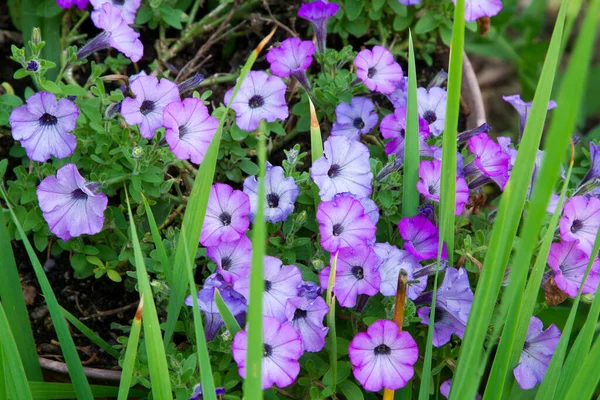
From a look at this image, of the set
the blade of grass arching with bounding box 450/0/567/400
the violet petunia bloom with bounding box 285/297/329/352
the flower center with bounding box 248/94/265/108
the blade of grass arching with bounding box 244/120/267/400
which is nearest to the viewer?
the blade of grass arching with bounding box 244/120/267/400

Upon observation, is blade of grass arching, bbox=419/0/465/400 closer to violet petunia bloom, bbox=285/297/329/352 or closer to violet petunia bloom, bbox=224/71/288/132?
violet petunia bloom, bbox=285/297/329/352

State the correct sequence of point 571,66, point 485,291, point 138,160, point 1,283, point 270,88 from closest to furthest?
point 571,66 < point 485,291 < point 1,283 < point 138,160 < point 270,88

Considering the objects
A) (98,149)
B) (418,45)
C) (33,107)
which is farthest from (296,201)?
(418,45)

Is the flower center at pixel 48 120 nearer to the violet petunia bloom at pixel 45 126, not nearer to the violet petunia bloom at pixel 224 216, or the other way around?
the violet petunia bloom at pixel 45 126

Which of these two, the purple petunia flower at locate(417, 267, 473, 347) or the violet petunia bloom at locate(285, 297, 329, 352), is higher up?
the purple petunia flower at locate(417, 267, 473, 347)

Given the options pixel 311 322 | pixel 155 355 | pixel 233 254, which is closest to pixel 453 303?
pixel 311 322

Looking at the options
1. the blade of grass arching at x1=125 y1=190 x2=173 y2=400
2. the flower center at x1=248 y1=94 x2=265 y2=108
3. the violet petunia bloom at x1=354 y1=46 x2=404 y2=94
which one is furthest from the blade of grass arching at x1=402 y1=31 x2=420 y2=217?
the blade of grass arching at x1=125 y1=190 x2=173 y2=400

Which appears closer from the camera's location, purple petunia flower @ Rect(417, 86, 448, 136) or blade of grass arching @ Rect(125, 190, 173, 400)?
blade of grass arching @ Rect(125, 190, 173, 400)

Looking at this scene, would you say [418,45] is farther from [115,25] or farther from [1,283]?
[1,283]
